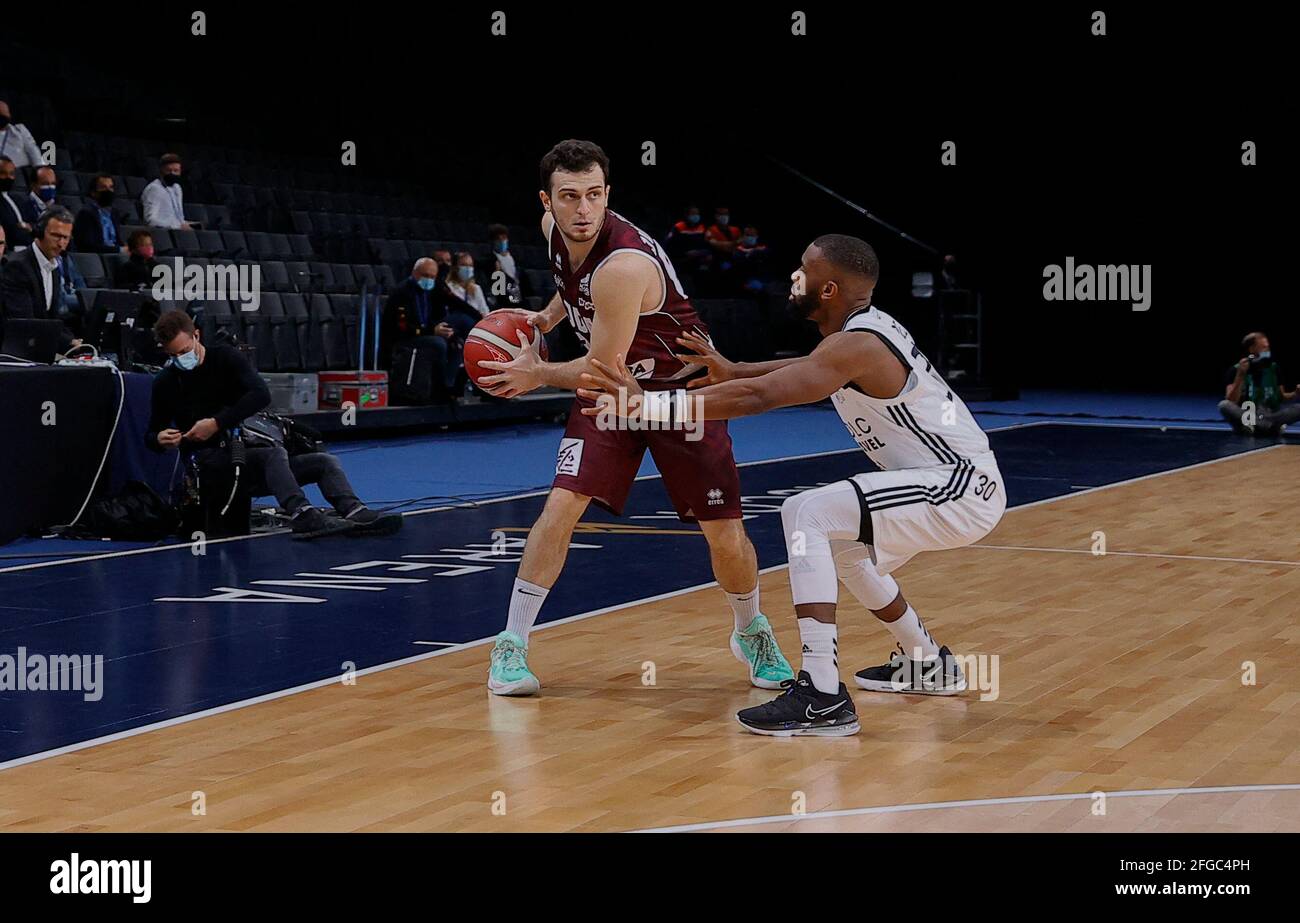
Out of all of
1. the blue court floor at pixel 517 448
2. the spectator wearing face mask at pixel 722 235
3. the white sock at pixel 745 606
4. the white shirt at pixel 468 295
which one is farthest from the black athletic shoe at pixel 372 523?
the spectator wearing face mask at pixel 722 235

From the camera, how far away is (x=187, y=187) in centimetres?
1552

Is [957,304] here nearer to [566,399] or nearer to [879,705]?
[566,399]

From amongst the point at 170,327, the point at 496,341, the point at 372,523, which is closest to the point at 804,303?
the point at 496,341

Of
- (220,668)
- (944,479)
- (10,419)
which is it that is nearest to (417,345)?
(10,419)

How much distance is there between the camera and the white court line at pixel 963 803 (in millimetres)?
3678

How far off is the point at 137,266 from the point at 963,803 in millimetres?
9438

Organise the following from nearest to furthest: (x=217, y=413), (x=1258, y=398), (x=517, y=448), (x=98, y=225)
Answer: (x=217, y=413) → (x=98, y=225) → (x=517, y=448) → (x=1258, y=398)

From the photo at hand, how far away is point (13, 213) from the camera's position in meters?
11.6

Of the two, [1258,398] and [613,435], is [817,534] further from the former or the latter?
[1258,398]

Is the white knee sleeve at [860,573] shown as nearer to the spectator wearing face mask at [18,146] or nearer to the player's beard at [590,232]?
the player's beard at [590,232]

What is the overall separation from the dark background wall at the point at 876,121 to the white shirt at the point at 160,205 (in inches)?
179

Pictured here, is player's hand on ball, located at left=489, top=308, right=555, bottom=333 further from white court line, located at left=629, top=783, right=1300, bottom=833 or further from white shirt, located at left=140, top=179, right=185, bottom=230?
white shirt, located at left=140, top=179, right=185, bottom=230

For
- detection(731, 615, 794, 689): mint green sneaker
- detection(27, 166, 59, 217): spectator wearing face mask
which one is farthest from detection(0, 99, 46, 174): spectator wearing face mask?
detection(731, 615, 794, 689): mint green sneaker

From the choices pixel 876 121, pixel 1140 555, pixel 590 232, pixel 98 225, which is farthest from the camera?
pixel 876 121
